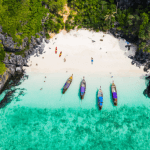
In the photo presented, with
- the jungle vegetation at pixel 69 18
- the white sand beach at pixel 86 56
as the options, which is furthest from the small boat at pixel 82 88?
the jungle vegetation at pixel 69 18

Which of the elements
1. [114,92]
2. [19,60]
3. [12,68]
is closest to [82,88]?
[114,92]

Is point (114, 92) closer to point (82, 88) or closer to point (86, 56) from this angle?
point (82, 88)

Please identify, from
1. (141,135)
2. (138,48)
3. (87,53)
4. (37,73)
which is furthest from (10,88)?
(138,48)

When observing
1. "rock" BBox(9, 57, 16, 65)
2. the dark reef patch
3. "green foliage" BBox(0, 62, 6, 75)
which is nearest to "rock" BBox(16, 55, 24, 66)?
"rock" BBox(9, 57, 16, 65)

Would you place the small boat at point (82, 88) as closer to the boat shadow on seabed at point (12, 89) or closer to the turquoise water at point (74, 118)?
Answer: the turquoise water at point (74, 118)

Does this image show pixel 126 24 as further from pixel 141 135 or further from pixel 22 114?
pixel 22 114

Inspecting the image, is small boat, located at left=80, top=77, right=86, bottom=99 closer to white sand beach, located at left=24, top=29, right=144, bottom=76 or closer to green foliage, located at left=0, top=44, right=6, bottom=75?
white sand beach, located at left=24, top=29, right=144, bottom=76
